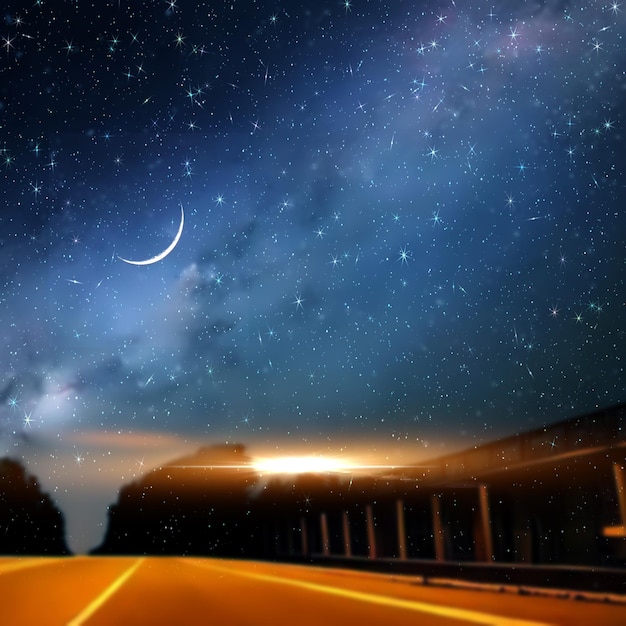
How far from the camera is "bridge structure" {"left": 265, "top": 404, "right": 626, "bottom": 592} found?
24.3 meters

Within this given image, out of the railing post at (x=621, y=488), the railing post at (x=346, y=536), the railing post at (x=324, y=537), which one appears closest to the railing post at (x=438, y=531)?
the railing post at (x=346, y=536)

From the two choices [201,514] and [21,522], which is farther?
[21,522]

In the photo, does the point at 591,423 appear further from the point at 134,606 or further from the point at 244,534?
the point at 244,534

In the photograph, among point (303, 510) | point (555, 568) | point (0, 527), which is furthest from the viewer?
point (0, 527)

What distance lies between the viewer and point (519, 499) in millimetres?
39969

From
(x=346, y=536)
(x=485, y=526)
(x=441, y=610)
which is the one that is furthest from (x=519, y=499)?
(x=441, y=610)

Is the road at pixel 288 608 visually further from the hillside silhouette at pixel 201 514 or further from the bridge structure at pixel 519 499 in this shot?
the hillside silhouette at pixel 201 514

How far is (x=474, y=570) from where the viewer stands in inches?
971

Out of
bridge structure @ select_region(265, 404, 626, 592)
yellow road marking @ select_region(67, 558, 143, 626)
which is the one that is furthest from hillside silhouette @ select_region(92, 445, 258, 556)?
yellow road marking @ select_region(67, 558, 143, 626)

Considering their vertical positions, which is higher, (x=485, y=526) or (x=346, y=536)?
(x=485, y=526)

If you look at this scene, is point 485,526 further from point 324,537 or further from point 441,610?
point 324,537

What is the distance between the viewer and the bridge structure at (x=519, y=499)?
24266 mm

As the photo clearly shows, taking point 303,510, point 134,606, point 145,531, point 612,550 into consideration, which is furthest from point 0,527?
point 134,606

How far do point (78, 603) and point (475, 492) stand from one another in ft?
79.4
